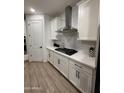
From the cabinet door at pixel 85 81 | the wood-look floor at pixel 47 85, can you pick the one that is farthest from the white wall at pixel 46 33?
the cabinet door at pixel 85 81

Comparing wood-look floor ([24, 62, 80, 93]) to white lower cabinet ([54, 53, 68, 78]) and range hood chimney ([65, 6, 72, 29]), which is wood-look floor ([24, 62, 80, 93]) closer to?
white lower cabinet ([54, 53, 68, 78])

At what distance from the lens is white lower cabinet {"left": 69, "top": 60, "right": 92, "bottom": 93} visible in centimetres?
219

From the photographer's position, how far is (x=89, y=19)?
2490mm

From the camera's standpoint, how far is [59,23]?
504cm

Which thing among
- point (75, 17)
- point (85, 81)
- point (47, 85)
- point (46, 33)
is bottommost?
point (47, 85)

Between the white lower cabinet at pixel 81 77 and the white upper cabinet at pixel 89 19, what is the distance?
30.2 inches

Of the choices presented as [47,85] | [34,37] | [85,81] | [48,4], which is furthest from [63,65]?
[34,37]

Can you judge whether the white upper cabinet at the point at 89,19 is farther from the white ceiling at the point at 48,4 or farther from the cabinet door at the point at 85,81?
the white ceiling at the point at 48,4

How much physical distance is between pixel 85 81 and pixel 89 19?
1.45m

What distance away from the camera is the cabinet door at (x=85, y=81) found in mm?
2163

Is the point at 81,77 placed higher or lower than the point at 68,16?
lower

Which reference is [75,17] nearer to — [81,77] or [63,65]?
[63,65]

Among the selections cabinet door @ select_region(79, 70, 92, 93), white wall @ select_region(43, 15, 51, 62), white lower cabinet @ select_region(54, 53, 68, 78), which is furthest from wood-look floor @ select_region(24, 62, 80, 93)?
white wall @ select_region(43, 15, 51, 62)
